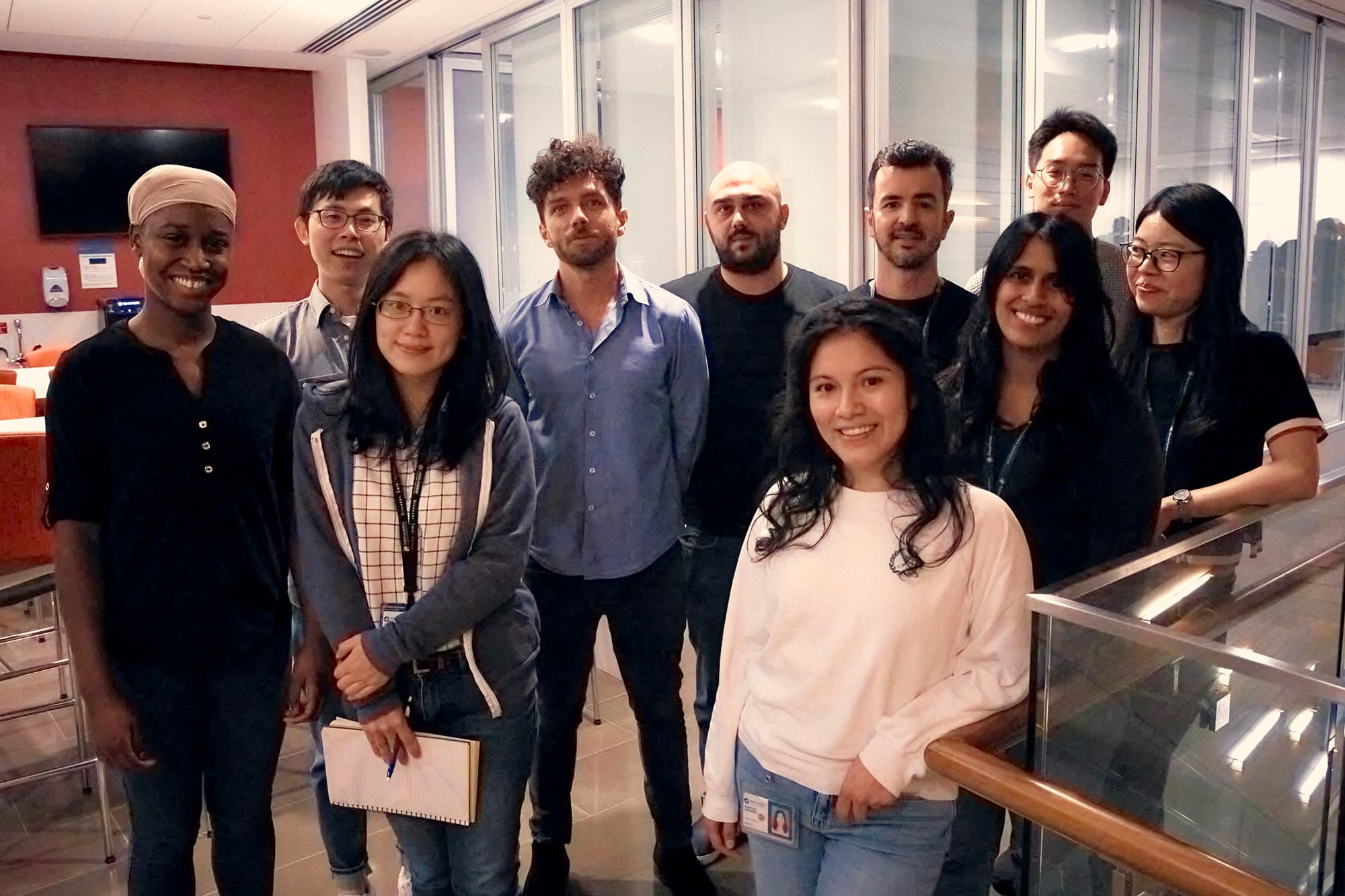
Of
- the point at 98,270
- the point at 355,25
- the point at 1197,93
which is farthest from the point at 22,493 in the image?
the point at 1197,93

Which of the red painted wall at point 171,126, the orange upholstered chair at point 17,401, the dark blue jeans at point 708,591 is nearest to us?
the dark blue jeans at point 708,591

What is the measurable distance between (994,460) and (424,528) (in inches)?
35.2

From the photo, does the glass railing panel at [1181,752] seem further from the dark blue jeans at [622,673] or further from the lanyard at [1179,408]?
the dark blue jeans at [622,673]

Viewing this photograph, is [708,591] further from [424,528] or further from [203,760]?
[203,760]

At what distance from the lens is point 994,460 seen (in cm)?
162

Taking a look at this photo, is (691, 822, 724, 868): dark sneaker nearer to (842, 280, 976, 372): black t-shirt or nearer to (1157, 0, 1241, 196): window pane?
(842, 280, 976, 372): black t-shirt

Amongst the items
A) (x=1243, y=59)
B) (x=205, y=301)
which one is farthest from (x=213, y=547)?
(x=1243, y=59)

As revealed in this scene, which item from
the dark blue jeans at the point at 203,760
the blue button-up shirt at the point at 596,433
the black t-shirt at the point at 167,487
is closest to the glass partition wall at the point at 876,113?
the blue button-up shirt at the point at 596,433

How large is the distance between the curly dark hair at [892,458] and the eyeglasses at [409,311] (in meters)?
0.56

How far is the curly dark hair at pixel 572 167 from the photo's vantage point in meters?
2.24

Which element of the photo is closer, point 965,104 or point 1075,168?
point 1075,168

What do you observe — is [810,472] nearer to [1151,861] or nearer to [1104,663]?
[1104,663]

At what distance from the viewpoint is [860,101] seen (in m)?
3.51

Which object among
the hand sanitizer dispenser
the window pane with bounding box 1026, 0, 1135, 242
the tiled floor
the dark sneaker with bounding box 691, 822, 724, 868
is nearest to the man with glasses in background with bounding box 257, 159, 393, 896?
the tiled floor
